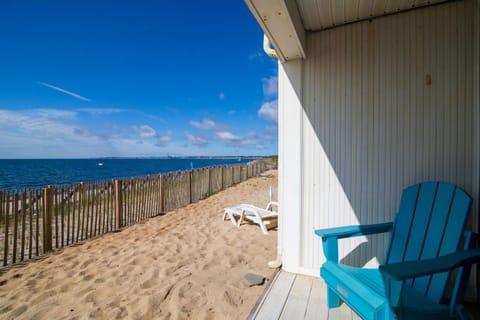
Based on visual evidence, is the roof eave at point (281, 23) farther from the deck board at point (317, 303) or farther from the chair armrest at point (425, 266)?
the deck board at point (317, 303)

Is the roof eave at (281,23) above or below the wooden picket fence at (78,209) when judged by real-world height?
above

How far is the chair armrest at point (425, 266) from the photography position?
0.96 meters

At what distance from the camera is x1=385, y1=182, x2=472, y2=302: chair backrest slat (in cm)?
139

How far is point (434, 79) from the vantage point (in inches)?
71.8

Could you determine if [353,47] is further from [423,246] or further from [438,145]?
[423,246]

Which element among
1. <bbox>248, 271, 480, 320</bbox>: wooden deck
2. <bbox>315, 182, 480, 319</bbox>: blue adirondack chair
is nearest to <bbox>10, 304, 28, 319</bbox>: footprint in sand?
<bbox>248, 271, 480, 320</bbox>: wooden deck

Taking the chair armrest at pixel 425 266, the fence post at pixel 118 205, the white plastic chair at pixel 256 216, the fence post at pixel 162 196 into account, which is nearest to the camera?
the chair armrest at pixel 425 266

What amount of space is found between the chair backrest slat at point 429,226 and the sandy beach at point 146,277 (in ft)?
3.92

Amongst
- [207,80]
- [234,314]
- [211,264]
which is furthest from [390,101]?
[207,80]


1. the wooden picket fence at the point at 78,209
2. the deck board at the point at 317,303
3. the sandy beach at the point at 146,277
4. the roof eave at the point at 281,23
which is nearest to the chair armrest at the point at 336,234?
the deck board at the point at 317,303

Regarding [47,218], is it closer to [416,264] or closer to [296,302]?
[296,302]

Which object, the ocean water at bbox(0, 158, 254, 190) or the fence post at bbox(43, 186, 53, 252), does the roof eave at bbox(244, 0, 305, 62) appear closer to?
the fence post at bbox(43, 186, 53, 252)

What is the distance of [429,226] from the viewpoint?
1.55 meters

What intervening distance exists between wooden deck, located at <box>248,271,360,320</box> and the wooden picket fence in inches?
127
